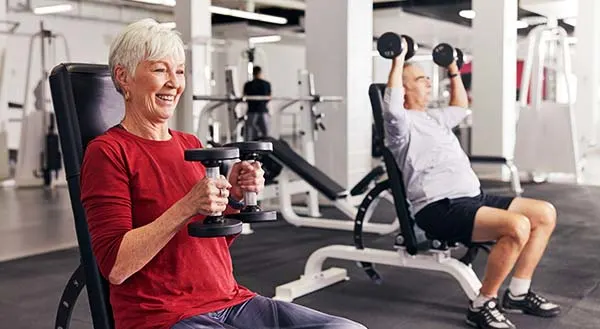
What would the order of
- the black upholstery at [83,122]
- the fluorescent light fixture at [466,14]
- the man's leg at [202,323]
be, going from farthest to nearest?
1. the fluorescent light fixture at [466,14]
2. the black upholstery at [83,122]
3. the man's leg at [202,323]

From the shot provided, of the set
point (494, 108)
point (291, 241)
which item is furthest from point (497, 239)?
point (494, 108)

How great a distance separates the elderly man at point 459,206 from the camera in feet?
8.59

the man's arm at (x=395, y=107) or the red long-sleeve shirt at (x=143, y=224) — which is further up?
the man's arm at (x=395, y=107)

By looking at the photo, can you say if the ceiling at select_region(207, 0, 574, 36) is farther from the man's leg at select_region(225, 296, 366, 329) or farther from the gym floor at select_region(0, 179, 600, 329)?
the man's leg at select_region(225, 296, 366, 329)

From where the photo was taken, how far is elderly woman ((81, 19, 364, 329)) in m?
1.20

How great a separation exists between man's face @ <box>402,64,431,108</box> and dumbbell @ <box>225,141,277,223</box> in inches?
67.6

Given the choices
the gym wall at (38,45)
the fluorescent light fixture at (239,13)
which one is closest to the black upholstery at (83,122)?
the gym wall at (38,45)

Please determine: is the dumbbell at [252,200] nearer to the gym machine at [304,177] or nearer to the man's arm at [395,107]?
the man's arm at [395,107]

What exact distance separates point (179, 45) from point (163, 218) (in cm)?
36

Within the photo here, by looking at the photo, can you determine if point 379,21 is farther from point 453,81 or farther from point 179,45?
point 179,45

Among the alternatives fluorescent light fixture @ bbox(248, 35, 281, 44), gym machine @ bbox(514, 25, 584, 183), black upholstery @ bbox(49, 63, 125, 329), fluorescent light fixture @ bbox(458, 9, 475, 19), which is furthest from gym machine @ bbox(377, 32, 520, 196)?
fluorescent light fixture @ bbox(248, 35, 281, 44)

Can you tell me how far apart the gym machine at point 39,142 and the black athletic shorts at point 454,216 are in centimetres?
541

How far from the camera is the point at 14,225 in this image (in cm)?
501

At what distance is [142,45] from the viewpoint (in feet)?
4.24
